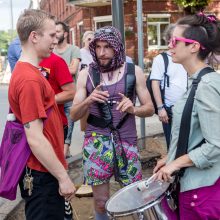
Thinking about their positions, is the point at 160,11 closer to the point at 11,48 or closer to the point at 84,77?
the point at 11,48

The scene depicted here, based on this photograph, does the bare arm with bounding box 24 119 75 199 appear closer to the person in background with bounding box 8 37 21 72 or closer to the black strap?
the black strap

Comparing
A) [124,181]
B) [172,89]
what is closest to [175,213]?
[124,181]

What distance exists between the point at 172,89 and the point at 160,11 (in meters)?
19.9

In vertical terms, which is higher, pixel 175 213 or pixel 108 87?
pixel 108 87

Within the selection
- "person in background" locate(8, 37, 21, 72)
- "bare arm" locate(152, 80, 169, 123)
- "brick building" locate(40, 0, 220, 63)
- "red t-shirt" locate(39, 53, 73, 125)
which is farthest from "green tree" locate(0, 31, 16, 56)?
"red t-shirt" locate(39, 53, 73, 125)

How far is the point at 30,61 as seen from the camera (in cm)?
236

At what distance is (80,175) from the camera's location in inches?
210

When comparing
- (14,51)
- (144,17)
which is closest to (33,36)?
(14,51)

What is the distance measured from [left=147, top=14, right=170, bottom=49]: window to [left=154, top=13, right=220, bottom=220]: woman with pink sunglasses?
21692 mm

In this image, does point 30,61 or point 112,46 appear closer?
point 30,61

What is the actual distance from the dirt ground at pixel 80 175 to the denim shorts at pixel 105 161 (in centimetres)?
88

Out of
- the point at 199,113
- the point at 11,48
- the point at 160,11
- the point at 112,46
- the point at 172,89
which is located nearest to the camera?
the point at 199,113

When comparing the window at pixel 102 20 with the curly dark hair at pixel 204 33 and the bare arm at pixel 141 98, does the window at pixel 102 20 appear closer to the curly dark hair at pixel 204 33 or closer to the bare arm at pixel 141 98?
the bare arm at pixel 141 98

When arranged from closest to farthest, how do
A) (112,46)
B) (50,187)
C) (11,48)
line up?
(50,187), (112,46), (11,48)
